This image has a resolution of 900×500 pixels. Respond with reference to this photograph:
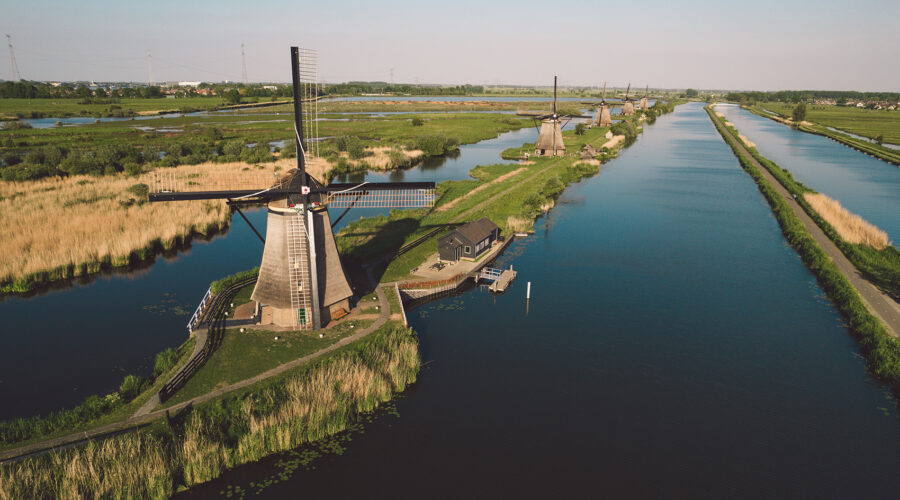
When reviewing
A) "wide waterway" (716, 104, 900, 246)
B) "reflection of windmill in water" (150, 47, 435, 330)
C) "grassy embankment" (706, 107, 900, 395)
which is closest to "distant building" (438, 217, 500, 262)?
"reflection of windmill in water" (150, 47, 435, 330)

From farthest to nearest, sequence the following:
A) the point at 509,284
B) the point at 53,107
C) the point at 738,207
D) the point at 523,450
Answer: the point at 53,107
the point at 738,207
the point at 509,284
the point at 523,450

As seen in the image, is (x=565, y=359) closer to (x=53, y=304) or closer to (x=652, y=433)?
(x=652, y=433)

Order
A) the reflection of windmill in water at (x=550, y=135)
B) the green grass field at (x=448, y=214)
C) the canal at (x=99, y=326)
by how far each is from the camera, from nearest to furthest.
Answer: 1. the canal at (x=99, y=326)
2. the green grass field at (x=448, y=214)
3. the reflection of windmill in water at (x=550, y=135)

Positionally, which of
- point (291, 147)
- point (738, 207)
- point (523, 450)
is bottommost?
point (523, 450)

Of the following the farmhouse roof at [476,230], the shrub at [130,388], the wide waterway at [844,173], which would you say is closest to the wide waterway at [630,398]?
the farmhouse roof at [476,230]

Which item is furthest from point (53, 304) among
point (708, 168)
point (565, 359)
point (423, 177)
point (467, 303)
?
point (708, 168)

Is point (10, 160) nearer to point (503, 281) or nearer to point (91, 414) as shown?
point (91, 414)

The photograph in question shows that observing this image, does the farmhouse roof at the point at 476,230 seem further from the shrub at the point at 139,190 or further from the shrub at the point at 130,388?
the shrub at the point at 139,190
